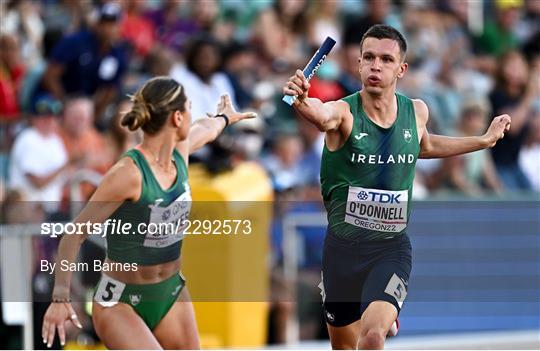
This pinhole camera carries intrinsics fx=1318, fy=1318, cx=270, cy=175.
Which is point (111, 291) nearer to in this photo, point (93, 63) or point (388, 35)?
point (388, 35)

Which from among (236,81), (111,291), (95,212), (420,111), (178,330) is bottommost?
(178,330)

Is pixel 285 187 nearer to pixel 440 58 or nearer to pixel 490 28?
pixel 440 58

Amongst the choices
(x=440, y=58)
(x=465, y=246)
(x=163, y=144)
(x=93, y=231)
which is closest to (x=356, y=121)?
(x=163, y=144)

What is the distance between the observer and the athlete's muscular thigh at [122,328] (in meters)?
8.63

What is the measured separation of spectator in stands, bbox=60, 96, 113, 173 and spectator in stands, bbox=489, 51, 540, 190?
5261mm

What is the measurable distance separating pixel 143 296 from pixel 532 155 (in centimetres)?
839

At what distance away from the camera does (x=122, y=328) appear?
28.6 ft

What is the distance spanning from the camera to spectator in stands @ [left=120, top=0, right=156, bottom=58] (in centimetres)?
1478

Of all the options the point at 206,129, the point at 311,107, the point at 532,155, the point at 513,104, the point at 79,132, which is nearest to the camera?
the point at 311,107

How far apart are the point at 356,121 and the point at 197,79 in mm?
4941

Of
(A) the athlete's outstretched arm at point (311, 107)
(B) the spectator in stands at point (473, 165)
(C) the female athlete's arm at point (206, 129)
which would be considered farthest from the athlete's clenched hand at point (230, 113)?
(B) the spectator in stands at point (473, 165)

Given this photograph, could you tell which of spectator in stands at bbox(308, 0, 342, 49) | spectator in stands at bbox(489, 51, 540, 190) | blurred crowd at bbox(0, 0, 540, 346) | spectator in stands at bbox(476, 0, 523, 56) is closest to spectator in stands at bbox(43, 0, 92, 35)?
blurred crowd at bbox(0, 0, 540, 346)

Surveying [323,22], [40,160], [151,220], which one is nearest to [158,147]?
[151,220]

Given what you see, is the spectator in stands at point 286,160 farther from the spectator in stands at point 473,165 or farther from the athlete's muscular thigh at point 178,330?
the athlete's muscular thigh at point 178,330
